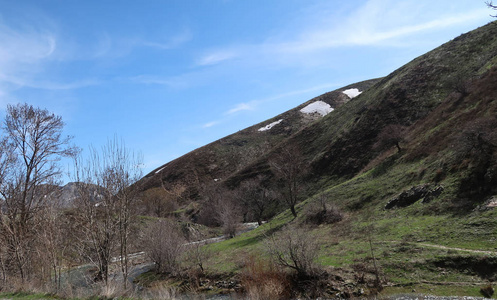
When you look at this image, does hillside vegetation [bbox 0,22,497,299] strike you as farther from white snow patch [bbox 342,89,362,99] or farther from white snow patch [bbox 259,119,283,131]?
white snow patch [bbox 342,89,362,99]

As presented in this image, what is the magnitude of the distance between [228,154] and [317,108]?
43.8m

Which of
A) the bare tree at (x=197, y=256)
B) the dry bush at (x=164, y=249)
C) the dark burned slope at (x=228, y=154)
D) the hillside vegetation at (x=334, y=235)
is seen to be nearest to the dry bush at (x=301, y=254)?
the hillside vegetation at (x=334, y=235)

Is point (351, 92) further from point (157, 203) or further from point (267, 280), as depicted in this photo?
point (267, 280)

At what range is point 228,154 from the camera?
118 metres

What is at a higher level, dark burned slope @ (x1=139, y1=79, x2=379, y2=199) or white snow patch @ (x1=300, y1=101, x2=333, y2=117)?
white snow patch @ (x1=300, y1=101, x2=333, y2=117)

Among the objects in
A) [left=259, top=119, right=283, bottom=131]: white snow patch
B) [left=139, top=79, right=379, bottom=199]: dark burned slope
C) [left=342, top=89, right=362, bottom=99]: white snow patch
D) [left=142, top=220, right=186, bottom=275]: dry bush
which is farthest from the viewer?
[left=342, top=89, right=362, bottom=99]: white snow patch

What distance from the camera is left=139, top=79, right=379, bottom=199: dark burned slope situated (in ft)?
356

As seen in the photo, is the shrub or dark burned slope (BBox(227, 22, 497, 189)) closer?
the shrub

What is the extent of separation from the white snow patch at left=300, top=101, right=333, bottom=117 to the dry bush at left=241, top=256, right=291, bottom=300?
4349 inches

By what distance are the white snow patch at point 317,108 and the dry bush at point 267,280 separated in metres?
110

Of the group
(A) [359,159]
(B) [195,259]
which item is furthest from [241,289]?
(A) [359,159]

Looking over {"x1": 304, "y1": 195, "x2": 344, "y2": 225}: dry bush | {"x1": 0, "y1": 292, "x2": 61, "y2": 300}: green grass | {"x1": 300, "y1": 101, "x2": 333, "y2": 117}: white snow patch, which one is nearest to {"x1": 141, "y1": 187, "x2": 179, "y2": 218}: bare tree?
{"x1": 304, "y1": 195, "x2": 344, "y2": 225}: dry bush

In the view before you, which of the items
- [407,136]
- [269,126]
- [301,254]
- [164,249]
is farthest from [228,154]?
[301,254]

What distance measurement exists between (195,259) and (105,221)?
14.4 m
